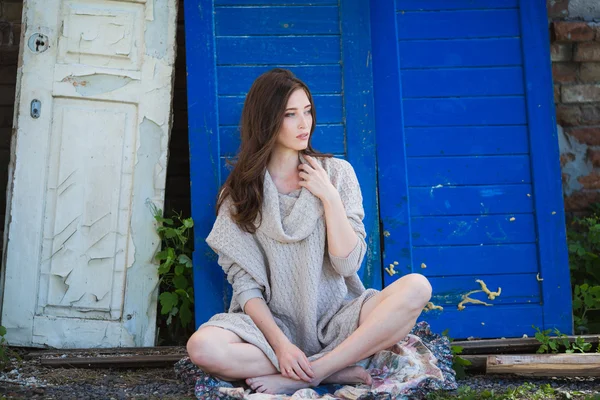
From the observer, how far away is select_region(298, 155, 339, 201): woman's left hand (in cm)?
330

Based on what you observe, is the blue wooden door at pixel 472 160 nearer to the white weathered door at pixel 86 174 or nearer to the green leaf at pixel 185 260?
the green leaf at pixel 185 260

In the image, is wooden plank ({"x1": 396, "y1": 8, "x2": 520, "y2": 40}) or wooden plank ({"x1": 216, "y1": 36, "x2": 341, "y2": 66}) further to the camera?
wooden plank ({"x1": 396, "y1": 8, "x2": 520, "y2": 40})

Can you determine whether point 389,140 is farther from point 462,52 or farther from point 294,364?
point 294,364

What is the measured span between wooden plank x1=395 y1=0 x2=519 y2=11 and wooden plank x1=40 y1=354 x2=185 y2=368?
6.91 feet

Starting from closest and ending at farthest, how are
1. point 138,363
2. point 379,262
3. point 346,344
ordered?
point 346,344 < point 138,363 < point 379,262

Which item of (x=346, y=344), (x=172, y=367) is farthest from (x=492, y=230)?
(x=172, y=367)

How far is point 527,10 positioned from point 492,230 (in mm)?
1155

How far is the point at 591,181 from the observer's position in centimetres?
438

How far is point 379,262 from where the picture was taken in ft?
12.6

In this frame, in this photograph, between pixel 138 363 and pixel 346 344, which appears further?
pixel 138 363

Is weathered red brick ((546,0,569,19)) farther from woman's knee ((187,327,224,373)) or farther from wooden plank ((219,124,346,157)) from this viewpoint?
woman's knee ((187,327,224,373))

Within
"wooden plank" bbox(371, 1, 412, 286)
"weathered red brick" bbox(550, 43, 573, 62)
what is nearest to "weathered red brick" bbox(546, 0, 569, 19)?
"weathered red brick" bbox(550, 43, 573, 62)

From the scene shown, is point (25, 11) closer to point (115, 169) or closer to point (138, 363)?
point (115, 169)

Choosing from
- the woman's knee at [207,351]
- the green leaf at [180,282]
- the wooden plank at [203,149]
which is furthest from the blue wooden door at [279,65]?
the woman's knee at [207,351]
